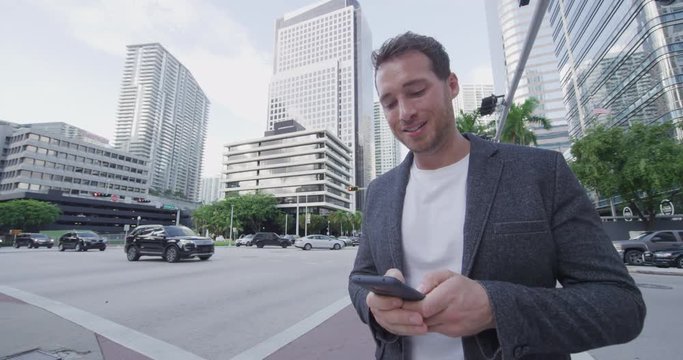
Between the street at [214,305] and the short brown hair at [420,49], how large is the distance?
3.50 m

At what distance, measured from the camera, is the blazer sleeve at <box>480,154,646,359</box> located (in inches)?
35.5

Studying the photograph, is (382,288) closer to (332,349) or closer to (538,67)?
(332,349)

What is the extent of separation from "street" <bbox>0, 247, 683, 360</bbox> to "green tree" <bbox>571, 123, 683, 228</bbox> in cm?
1107

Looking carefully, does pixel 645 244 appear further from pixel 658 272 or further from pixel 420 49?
pixel 420 49

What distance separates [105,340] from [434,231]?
474 cm

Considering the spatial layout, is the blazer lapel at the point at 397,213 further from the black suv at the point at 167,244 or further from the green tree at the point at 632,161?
the green tree at the point at 632,161

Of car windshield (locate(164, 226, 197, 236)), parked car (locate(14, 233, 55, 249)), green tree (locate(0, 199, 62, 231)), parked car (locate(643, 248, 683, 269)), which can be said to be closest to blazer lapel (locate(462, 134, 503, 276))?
car windshield (locate(164, 226, 197, 236))

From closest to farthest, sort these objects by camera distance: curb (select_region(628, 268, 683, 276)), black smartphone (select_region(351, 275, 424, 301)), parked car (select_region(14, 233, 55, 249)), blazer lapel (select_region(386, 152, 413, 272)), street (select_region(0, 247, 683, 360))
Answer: black smartphone (select_region(351, 275, 424, 301)), blazer lapel (select_region(386, 152, 413, 272)), street (select_region(0, 247, 683, 360)), curb (select_region(628, 268, 683, 276)), parked car (select_region(14, 233, 55, 249))

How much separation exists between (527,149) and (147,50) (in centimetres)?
18406

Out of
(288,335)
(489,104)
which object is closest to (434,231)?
(288,335)

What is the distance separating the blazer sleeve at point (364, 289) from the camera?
4.19 ft

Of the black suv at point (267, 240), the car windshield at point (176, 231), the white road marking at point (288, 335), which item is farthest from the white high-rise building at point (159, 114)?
the white road marking at point (288, 335)

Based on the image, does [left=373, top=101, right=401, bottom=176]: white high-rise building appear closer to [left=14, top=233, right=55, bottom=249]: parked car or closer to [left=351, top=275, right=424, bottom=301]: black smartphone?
[left=14, top=233, right=55, bottom=249]: parked car

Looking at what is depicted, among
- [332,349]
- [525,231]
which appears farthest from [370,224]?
[332,349]
